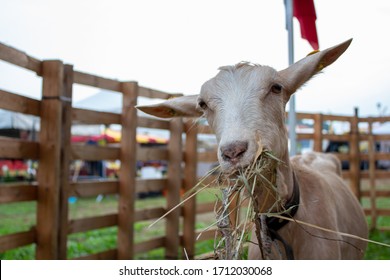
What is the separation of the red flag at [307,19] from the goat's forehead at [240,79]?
166cm

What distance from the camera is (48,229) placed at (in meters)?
4.14

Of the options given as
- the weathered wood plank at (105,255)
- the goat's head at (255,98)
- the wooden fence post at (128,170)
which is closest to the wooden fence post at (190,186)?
the wooden fence post at (128,170)

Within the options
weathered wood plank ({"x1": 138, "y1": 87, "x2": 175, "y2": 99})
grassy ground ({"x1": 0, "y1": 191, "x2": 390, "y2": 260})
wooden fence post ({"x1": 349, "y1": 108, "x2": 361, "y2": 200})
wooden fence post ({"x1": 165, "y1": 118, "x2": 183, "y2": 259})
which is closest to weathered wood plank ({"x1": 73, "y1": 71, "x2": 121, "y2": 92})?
weathered wood plank ({"x1": 138, "y1": 87, "x2": 175, "y2": 99})

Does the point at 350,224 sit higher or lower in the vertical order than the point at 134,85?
lower

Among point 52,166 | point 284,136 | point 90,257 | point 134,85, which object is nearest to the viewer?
point 284,136

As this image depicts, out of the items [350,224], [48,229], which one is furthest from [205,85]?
[48,229]

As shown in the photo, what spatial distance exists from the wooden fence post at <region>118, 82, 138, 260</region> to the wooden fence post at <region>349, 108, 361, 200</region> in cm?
597

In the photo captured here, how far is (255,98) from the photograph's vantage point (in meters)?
2.54

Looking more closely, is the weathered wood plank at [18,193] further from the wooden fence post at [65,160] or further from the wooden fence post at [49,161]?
the wooden fence post at [65,160]

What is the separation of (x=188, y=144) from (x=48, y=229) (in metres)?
2.85

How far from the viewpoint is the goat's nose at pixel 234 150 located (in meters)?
2.12

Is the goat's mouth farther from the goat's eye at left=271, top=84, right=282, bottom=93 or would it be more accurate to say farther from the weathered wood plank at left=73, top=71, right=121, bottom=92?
the weathered wood plank at left=73, top=71, right=121, bottom=92

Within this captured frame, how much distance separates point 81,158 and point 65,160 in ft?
1.36
